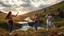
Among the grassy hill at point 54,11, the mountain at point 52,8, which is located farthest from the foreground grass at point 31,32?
the mountain at point 52,8

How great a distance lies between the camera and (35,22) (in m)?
13.9

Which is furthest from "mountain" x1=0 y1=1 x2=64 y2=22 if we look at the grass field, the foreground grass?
the foreground grass

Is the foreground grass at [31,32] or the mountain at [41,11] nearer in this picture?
the foreground grass at [31,32]

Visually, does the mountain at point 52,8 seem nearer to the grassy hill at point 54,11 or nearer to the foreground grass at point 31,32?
the grassy hill at point 54,11

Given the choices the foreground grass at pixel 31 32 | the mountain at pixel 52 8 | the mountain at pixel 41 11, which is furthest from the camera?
the mountain at pixel 52 8

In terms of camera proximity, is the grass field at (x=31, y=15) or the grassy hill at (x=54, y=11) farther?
the grassy hill at (x=54, y=11)

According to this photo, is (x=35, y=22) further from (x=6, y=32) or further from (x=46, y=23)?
(x=6, y=32)

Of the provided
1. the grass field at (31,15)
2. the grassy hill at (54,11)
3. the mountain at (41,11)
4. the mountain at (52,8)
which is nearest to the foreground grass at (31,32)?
the grass field at (31,15)

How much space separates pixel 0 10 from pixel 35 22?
1.95 metres

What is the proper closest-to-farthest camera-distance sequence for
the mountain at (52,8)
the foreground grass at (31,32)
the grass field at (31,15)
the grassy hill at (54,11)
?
the foreground grass at (31,32) < the grass field at (31,15) < the grassy hill at (54,11) < the mountain at (52,8)

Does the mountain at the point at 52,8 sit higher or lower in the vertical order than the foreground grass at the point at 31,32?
higher


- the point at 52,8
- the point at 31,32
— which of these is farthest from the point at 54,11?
the point at 31,32

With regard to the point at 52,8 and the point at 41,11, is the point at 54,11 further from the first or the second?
the point at 41,11

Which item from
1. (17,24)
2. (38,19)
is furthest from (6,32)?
→ (38,19)
